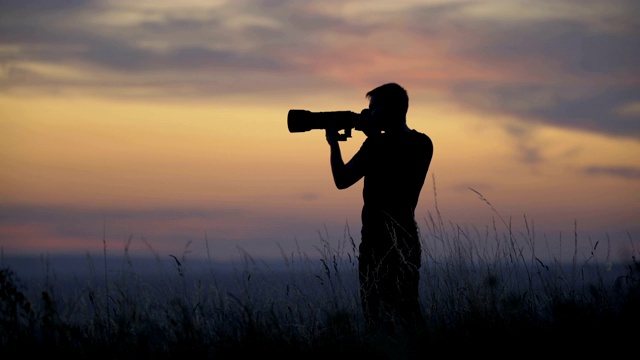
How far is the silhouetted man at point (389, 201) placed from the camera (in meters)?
5.18

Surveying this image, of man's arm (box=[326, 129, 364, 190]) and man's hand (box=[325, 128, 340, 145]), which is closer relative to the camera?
man's arm (box=[326, 129, 364, 190])

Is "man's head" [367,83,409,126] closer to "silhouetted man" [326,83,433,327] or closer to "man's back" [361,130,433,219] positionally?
"silhouetted man" [326,83,433,327]

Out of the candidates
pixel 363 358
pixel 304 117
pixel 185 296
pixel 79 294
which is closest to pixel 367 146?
pixel 304 117

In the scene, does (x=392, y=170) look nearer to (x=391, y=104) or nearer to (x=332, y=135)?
(x=391, y=104)

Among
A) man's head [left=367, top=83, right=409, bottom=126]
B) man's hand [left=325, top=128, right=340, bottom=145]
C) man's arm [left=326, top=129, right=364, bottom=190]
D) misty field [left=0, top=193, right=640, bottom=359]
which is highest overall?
man's head [left=367, top=83, right=409, bottom=126]

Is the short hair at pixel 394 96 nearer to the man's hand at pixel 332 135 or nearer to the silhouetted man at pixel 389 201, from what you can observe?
the silhouetted man at pixel 389 201

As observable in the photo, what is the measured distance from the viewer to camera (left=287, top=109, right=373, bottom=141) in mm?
5613

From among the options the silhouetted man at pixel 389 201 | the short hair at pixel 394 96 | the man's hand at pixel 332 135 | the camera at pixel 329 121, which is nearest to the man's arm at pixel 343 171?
the silhouetted man at pixel 389 201

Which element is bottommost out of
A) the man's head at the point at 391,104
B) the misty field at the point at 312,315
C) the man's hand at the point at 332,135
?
the misty field at the point at 312,315

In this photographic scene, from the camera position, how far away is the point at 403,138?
5234 millimetres

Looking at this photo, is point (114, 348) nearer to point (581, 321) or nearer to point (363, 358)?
point (363, 358)

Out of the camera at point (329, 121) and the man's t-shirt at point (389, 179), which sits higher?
the camera at point (329, 121)

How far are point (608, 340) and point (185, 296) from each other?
2.87 meters

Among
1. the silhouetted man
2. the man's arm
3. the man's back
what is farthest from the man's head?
the man's arm
